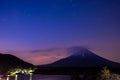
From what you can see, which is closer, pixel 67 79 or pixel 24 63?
pixel 67 79

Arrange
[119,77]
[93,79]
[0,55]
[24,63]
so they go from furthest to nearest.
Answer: [24,63]
[0,55]
[93,79]
[119,77]

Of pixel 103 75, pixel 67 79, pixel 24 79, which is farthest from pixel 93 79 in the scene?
pixel 24 79

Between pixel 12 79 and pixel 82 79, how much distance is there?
1021cm

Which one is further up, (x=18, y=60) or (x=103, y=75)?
(x=18, y=60)

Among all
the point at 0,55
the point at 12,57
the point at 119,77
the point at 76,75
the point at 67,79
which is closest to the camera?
the point at 119,77

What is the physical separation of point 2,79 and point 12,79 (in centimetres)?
583

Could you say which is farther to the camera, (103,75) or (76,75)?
(76,75)

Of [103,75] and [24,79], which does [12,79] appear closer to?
[24,79]

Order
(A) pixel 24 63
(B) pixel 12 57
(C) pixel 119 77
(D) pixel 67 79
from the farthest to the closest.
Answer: (A) pixel 24 63 → (B) pixel 12 57 → (D) pixel 67 79 → (C) pixel 119 77

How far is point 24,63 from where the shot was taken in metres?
114

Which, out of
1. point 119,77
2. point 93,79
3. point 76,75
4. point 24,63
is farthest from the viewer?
point 24,63

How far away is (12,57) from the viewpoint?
4198 inches

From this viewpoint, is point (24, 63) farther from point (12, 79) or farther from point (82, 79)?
point (82, 79)

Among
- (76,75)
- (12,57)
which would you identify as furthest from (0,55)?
(76,75)
